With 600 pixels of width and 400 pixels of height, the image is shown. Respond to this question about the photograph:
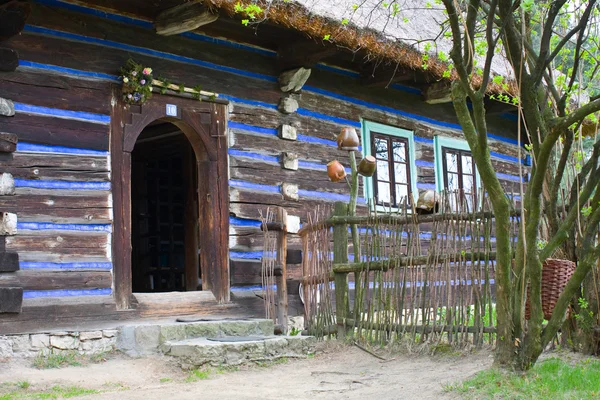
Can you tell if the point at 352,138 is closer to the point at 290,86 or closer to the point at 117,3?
the point at 290,86

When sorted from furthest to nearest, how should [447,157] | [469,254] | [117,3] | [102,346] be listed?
1. [447,157]
2. [117,3]
3. [102,346]
4. [469,254]

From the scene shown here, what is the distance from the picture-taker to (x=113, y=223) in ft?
21.0

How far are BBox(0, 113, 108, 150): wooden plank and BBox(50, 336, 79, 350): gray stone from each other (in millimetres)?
1507

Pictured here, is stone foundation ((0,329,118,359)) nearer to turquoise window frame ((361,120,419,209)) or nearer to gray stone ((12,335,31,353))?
gray stone ((12,335,31,353))

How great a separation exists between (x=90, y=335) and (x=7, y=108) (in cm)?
185

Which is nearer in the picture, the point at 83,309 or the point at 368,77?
the point at 83,309

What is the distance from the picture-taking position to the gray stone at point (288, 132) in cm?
787

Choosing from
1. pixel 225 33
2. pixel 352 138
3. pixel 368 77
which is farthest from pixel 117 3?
pixel 368 77

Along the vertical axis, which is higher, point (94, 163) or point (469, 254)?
point (94, 163)

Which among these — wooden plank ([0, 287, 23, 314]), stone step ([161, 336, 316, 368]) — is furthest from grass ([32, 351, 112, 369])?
stone step ([161, 336, 316, 368])

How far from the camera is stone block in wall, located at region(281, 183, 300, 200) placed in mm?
7852

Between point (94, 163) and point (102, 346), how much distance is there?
57.7 inches

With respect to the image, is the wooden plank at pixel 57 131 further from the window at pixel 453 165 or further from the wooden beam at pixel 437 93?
the window at pixel 453 165

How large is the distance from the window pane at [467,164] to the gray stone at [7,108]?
6266mm
